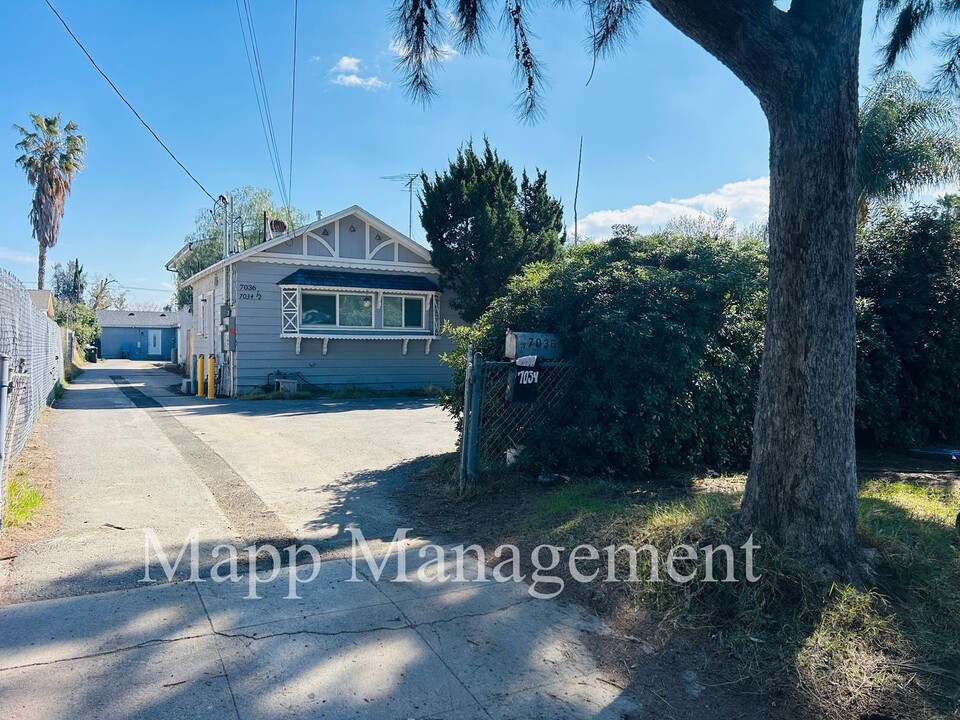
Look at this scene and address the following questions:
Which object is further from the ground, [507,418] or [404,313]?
[404,313]

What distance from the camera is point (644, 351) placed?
6105 millimetres

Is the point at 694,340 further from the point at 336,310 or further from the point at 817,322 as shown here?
the point at 336,310

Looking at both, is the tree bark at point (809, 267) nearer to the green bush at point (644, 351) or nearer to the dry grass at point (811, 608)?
the dry grass at point (811, 608)

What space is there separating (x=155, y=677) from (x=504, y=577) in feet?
7.26

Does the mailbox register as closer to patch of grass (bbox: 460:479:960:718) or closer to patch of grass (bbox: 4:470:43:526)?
patch of grass (bbox: 460:479:960:718)

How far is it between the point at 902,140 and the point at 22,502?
586 inches

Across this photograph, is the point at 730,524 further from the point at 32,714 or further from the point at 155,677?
the point at 32,714

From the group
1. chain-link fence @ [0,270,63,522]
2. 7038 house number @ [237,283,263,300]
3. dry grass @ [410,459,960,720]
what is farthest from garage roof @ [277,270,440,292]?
dry grass @ [410,459,960,720]

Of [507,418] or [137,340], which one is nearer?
[507,418]

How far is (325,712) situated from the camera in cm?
276

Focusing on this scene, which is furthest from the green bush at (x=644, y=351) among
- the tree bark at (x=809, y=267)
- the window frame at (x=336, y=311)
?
the window frame at (x=336, y=311)

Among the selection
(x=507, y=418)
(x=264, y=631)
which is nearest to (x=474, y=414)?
(x=507, y=418)

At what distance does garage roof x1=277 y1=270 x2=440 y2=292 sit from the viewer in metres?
18.2

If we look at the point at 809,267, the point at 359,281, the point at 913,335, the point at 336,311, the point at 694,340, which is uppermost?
the point at 359,281
